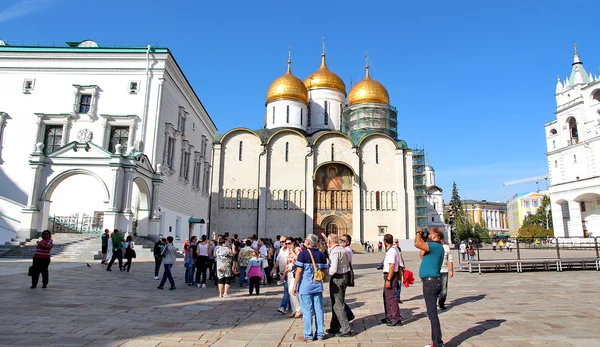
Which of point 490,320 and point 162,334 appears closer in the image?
point 162,334

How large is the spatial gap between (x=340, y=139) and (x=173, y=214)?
19.8 metres

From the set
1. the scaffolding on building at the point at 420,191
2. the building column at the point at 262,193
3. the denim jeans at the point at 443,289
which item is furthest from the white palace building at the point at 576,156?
the denim jeans at the point at 443,289

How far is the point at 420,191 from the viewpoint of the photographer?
45.6m

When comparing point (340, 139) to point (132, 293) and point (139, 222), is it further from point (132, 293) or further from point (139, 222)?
point (132, 293)

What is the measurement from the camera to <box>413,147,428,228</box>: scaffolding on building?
42062mm

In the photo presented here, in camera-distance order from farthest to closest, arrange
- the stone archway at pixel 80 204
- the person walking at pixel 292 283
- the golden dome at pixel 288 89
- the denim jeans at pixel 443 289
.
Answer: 1. the golden dome at pixel 288 89
2. the stone archway at pixel 80 204
3. the denim jeans at pixel 443 289
4. the person walking at pixel 292 283

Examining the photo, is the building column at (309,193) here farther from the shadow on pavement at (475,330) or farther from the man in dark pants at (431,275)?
the man in dark pants at (431,275)

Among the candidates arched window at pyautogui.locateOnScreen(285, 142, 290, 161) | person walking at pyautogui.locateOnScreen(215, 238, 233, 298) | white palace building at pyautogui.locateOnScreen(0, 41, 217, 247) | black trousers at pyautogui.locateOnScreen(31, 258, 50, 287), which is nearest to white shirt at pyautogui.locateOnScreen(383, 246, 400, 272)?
Answer: person walking at pyautogui.locateOnScreen(215, 238, 233, 298)

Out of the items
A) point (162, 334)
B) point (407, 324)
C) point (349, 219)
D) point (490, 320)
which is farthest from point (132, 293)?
point (349, 219)

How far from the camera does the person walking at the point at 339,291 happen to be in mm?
5609

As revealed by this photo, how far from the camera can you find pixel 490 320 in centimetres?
660

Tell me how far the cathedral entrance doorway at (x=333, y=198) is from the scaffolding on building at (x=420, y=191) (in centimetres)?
871

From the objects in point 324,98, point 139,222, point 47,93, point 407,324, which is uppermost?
point 324,98

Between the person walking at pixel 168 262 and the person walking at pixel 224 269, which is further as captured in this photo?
the person walking at pixel 168 262
